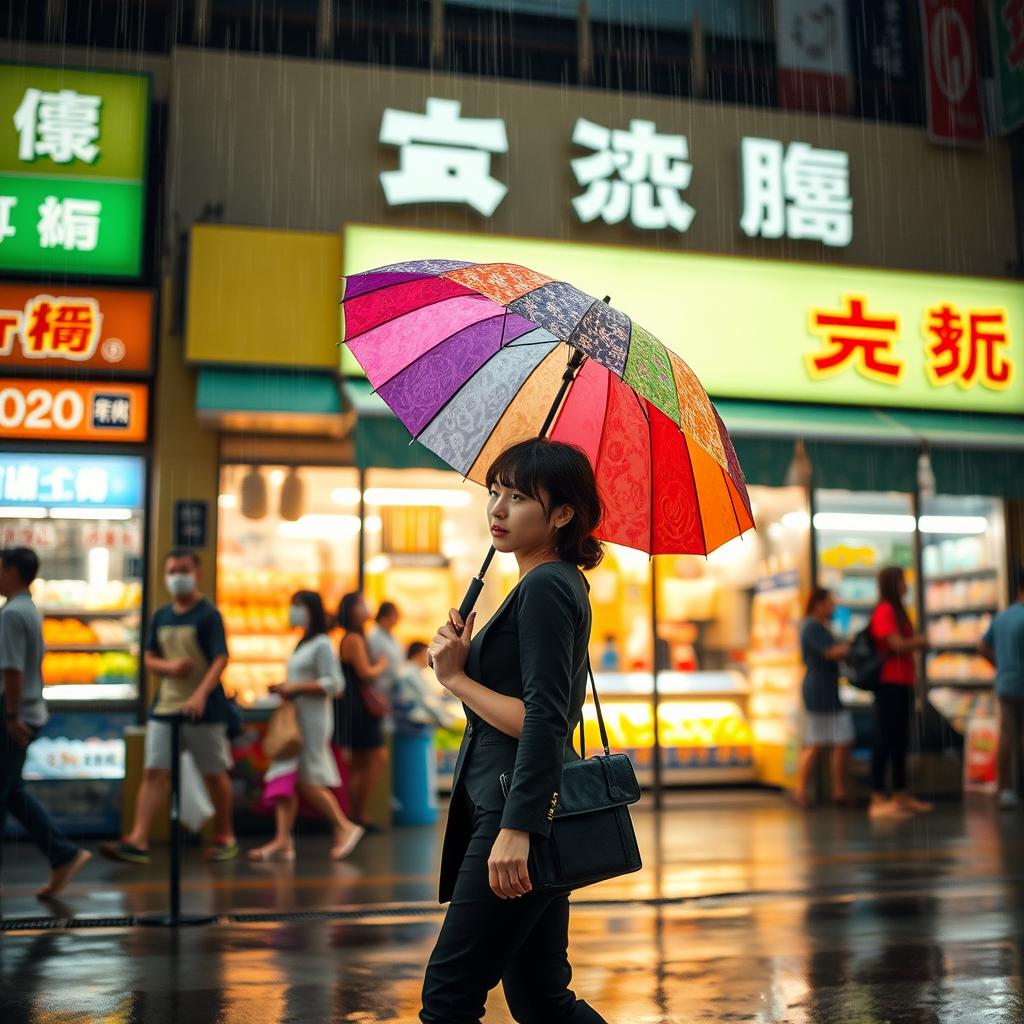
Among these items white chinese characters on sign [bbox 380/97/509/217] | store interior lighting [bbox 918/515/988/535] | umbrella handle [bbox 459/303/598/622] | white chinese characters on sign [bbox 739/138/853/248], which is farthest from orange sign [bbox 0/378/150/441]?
umbrella handle [bbox 459/303/598/622]

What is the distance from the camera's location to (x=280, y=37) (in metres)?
14.2

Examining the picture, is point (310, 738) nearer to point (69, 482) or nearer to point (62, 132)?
point (69, 482)

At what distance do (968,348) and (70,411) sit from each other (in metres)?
8.59

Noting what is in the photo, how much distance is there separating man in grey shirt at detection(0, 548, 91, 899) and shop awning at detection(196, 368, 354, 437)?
4.07 m

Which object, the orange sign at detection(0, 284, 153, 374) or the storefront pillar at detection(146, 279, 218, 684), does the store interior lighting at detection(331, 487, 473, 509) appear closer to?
the storefront pillar at detection(146, 279, 218, 684)

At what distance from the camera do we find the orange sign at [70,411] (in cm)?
1113

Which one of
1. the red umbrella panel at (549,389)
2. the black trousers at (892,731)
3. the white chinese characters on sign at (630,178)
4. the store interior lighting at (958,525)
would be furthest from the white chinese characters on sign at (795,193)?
the red umbrella panel at (549,389)

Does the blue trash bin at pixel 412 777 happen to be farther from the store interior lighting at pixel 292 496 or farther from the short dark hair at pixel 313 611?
the store interior lighting at pixel 292 496

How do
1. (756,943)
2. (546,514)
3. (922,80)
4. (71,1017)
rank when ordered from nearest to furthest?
(546,514)
(71,1017)
(756,943)
(922,80)

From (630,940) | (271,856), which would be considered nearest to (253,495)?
(271,856)

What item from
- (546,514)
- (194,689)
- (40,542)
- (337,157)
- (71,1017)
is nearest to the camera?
(546,514)

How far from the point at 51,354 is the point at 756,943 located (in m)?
7.95

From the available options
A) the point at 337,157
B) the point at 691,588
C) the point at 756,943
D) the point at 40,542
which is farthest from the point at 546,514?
the point at 691,588

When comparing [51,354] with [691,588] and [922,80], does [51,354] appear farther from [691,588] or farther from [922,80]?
[922,80]
